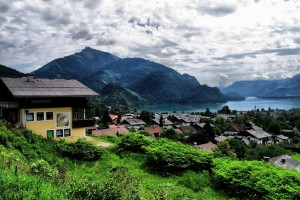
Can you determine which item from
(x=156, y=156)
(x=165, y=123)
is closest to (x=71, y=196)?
(x=156, y=156)

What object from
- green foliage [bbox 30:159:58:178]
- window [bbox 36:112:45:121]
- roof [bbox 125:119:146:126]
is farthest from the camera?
roof [bbox 125:119:146:126]

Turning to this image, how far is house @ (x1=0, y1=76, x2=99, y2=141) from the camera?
22719mm

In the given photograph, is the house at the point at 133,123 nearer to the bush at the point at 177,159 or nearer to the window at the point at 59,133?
the window at the point at 59,133

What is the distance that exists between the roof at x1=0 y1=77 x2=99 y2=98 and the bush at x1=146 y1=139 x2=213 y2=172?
437 inches

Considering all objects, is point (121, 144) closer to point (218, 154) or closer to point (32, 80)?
point (218, 154)

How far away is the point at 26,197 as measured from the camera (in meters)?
6.86

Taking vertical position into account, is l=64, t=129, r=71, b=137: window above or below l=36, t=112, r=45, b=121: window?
below

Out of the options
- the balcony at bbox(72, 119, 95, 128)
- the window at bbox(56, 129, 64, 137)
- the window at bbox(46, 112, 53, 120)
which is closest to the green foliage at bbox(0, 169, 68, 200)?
the window at bbox(46, 112, 53, 120)

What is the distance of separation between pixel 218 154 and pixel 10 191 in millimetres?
13193

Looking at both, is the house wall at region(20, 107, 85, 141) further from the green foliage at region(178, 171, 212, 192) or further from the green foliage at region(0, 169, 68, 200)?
the green foliage at region(0, 169, 68, 200)

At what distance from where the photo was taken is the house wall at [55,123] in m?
22.8

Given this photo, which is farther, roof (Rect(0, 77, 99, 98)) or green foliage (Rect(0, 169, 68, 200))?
roof (Rect(0, 77, 99, 98))

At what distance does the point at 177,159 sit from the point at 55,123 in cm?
1338

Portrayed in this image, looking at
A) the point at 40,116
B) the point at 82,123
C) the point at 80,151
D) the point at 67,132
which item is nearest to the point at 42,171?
the point at 80,151
